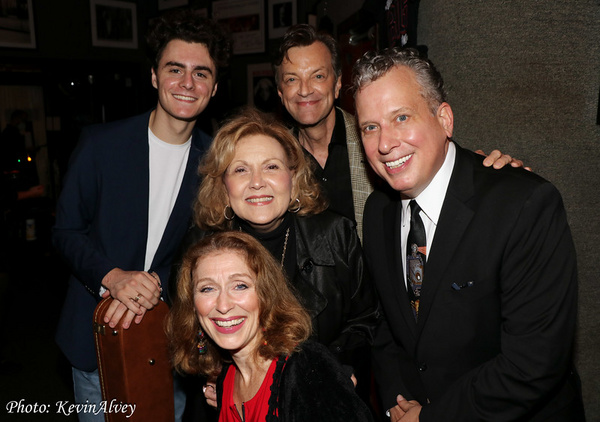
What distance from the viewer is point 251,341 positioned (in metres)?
1.66

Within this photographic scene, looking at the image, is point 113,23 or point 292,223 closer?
point 292,223

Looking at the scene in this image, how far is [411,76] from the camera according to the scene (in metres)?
1.62

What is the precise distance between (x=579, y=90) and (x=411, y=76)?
1.27 m

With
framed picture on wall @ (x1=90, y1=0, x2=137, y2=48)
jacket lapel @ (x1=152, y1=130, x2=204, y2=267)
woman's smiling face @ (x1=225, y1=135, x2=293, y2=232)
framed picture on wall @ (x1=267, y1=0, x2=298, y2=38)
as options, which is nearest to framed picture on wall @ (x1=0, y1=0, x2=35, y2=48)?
framed picture on wall @ (x1=90, y1=0, x2=137, y2=48)

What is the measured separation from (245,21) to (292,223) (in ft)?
16.5

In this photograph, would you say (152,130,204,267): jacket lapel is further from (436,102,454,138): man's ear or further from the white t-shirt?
(436,102,454,138): man's ear

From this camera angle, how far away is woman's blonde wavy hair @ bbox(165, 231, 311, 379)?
5.41 ft

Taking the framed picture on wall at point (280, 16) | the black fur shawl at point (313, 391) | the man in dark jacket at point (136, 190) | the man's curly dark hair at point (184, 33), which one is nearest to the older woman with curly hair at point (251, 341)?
the black fur shawl at point (313, 391)

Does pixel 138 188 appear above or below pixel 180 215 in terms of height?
above

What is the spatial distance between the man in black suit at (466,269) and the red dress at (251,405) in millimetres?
543

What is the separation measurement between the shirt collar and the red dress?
0.75 m

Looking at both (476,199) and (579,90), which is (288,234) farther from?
(579,90)

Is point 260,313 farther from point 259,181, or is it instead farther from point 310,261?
point 259,181

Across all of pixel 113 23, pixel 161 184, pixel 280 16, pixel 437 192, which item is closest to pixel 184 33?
pixel 161 184
